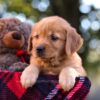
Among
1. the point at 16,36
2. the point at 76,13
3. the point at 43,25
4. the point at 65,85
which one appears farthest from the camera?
the point at 76,13

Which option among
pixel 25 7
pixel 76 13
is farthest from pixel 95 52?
pixel 76 13

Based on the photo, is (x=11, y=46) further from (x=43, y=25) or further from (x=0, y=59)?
(x=43, y=25)

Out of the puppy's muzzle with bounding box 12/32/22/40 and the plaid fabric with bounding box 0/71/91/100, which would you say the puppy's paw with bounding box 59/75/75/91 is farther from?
the puppy's muzzle with bounding box 12/32/22/40

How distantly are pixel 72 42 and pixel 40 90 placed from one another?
699mm

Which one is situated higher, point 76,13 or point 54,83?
point 54,83

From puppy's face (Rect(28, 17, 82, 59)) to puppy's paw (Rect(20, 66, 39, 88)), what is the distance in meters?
0.19

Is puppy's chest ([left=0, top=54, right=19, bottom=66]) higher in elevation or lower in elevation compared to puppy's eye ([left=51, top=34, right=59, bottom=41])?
lower

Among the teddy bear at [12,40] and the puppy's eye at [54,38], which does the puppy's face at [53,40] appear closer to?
the puppy's eye at [54,38]

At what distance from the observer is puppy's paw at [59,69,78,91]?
4.17 m

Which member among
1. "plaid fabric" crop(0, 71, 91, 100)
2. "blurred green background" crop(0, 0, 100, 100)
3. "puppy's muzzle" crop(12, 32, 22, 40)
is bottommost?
"blurred green background" crop(0, 0, 100, 100)

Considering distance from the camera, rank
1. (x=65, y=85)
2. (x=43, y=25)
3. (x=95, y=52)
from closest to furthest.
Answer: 1. (x=65, y=85)
2. (x=43, y=25)
3. (x=95, y=52)

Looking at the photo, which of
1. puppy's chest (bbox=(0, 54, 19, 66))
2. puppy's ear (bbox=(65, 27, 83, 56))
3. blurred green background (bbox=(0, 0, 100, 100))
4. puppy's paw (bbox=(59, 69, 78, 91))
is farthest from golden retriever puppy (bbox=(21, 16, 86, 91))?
blurred green background (bbox=(0, 0, 100, 100))

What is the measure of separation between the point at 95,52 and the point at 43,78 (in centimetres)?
1210

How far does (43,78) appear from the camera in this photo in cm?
433
